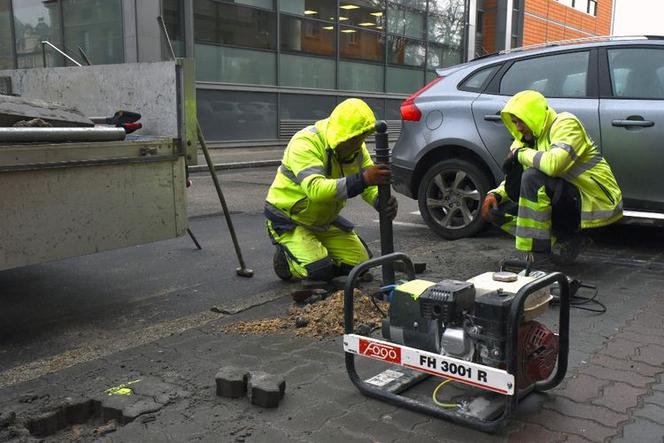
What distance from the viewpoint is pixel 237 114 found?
16.6 m

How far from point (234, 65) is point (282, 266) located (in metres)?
12.5

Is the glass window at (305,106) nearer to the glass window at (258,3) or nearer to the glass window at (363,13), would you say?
the glass window at (258,3)

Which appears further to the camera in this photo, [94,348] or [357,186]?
[357,186]

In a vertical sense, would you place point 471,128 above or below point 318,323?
above

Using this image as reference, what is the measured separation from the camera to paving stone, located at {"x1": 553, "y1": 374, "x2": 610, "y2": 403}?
2.86 m

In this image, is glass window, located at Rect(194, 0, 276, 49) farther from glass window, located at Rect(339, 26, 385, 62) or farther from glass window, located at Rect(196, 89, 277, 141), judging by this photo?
glass window, located at Rect(339, 26, 385, 62)

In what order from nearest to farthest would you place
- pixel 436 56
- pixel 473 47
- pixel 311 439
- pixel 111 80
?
pixel 311 439, pixel 111 80, pixel 436 56, pixel 473 47

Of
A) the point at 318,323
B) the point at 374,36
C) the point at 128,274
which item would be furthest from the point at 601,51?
the point at 374,36

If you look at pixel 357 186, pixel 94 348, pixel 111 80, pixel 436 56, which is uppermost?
pixel 436 56

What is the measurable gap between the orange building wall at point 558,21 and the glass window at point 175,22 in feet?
58.3

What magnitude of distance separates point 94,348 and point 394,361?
1810 millimetres

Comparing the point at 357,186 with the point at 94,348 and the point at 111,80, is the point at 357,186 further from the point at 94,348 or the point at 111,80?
the point at 111,80

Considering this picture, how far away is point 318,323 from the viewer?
3.77 meters

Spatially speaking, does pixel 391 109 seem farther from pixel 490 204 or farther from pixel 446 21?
pixel 490 204
